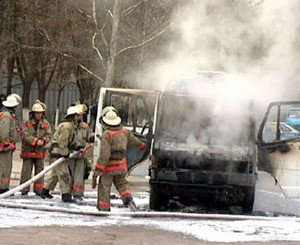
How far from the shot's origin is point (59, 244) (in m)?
7.99

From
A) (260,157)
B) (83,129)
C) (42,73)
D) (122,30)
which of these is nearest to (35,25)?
(122,30)

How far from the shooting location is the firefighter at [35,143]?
1245cm

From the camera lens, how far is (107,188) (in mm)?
10703

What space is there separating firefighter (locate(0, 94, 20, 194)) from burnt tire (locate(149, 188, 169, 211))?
2.52 m

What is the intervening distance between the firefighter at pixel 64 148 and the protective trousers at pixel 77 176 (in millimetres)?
145

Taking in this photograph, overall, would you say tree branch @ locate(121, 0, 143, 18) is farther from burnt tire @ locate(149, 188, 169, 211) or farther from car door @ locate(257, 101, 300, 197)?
burnt tire @ locate(149, 188, 169, 211)

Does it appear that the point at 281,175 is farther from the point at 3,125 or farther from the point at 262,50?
the point at 3,125

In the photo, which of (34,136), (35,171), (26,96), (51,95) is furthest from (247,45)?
(51,95)

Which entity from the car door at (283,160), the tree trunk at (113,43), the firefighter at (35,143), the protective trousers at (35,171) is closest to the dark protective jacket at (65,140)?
the firefighter at (35,143)

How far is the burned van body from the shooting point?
1100 centimetres

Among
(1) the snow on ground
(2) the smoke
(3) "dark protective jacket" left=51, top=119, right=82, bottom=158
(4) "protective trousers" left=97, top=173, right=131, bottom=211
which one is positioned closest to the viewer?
(1) the snow on ground

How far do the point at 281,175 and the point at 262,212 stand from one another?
0.71 metres

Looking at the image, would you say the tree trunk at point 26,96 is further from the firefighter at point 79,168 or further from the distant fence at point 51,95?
the firefighter at point 79,168

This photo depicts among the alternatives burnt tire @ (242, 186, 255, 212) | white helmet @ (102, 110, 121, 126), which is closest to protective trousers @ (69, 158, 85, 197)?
white helmet @ (102, 110, 121, 126)
